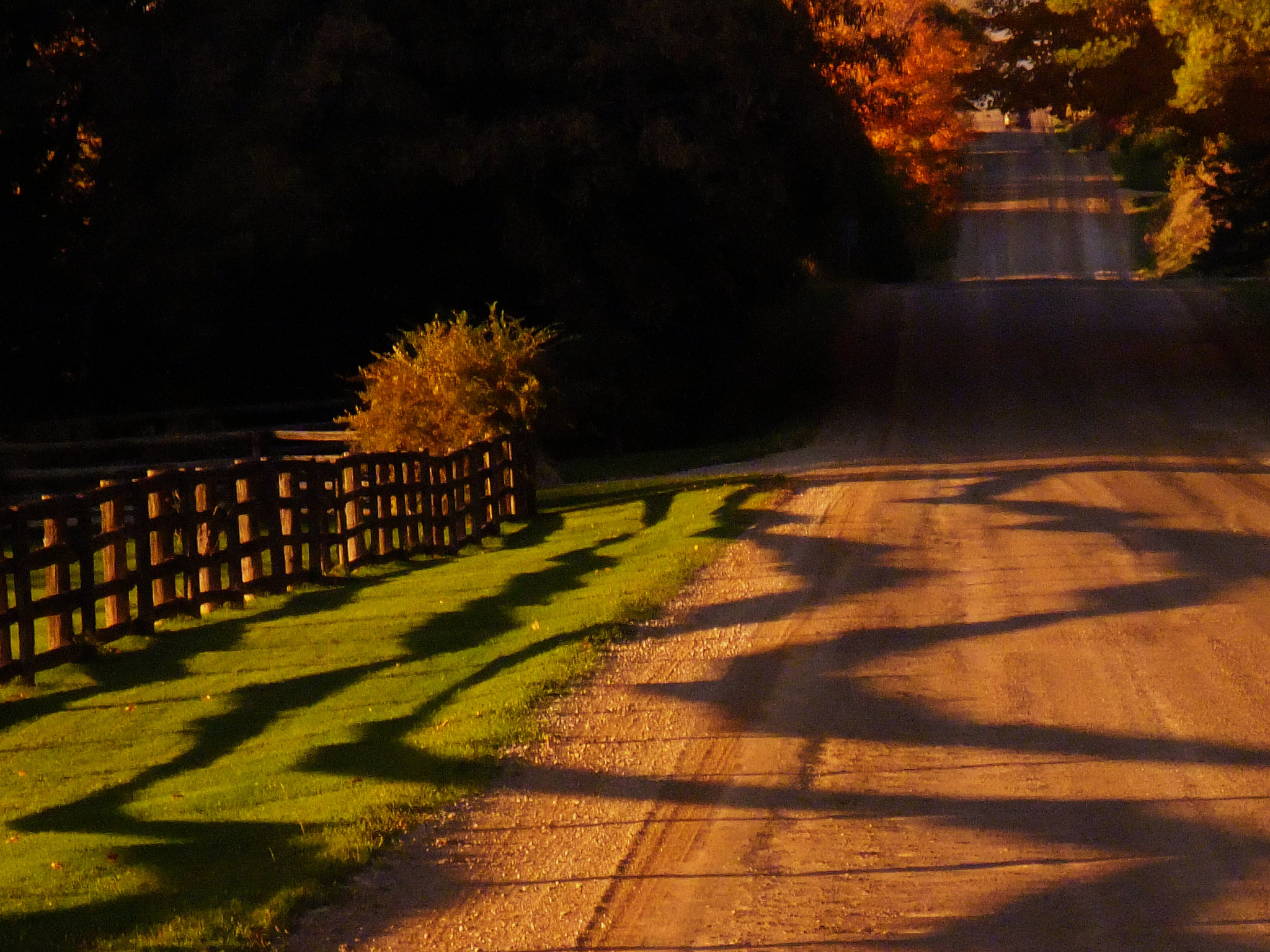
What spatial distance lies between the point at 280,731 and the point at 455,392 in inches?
348

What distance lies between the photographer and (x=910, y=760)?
7316mm

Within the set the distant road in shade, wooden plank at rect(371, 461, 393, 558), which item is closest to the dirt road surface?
wooden plank at rect(371, 461, 393, 558)

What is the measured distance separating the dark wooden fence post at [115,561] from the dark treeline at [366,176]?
37.3ft

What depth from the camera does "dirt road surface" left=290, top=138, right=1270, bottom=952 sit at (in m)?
5.55

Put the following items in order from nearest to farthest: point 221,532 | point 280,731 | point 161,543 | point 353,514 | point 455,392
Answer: point 280,731, point 161,543, point 221,532, point 353,514, point 455,392

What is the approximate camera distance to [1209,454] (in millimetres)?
18781

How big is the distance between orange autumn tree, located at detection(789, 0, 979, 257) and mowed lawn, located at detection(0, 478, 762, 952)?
14.4m

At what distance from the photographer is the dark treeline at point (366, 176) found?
23312mm

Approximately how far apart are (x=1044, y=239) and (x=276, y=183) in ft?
182

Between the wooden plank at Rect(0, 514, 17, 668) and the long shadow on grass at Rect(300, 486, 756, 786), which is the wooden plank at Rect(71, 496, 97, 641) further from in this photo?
the long shadow on grass at Rect(300, 486, 756, 786)

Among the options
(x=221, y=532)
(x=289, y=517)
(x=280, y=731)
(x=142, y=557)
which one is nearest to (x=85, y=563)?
(x=142, y=557)

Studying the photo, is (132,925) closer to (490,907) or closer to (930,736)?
(490,907)

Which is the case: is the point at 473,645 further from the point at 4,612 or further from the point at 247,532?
the point at 247,532

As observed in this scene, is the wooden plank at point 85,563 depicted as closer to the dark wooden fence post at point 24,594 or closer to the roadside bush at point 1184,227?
the dark wooden fence post at point 24,594
